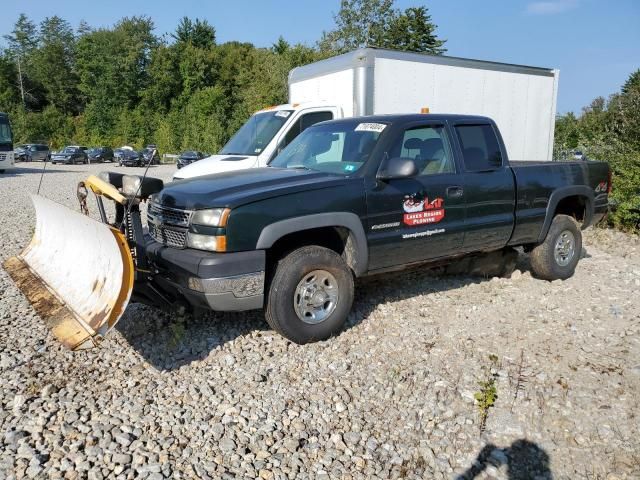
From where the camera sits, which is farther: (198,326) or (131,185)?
(198,326)

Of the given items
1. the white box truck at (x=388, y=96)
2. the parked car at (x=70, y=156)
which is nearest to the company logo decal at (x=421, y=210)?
the white box truck at (x=388, y=96)

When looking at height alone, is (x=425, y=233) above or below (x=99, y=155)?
above

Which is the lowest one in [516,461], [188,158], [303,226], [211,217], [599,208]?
[516,461]

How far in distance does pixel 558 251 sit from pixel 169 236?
177 inches

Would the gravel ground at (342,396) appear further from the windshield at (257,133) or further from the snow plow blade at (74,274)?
the windshield at (257,133)

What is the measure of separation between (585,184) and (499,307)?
2115mm

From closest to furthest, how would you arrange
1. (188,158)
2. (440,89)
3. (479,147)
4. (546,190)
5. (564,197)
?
(479,147)
(546,190)
(564,197)
(440,89)
(188,158)

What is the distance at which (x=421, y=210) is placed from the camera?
486cm

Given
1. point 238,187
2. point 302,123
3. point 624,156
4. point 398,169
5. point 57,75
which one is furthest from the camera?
point 57,75

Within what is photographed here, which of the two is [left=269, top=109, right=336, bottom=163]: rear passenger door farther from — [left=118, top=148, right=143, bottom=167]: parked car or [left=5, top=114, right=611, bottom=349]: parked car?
[left=118, top=148, right=143, bottom=167]: parked car

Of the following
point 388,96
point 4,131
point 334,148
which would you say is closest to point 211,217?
point 334,148

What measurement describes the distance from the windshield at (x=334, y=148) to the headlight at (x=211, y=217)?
1.26 m

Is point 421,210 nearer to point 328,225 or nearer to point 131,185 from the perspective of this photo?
point 328,225

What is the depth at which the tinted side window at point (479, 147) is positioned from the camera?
17.5ft
